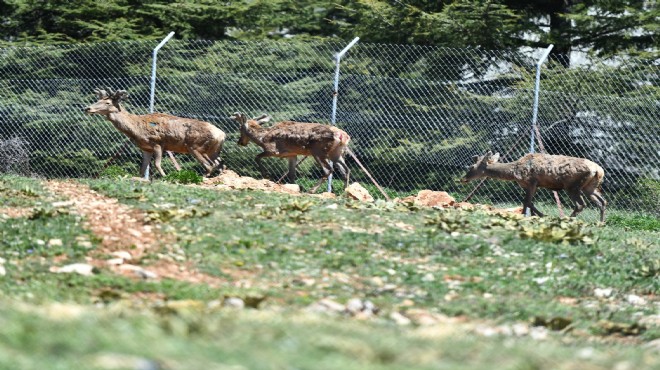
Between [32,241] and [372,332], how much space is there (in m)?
3.88

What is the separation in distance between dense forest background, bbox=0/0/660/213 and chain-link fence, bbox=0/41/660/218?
0.9 inches

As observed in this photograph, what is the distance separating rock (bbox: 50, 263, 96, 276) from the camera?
7.06m

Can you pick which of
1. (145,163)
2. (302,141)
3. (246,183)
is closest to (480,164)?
(302,141)

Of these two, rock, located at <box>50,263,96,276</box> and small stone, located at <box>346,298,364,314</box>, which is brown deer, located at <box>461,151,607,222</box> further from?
rock, located at <box>50,263,96,276</box>

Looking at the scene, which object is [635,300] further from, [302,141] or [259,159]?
[259,159]

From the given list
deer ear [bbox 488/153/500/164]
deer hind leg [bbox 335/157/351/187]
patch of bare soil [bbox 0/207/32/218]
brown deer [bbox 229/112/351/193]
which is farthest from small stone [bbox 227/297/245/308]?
deer hind leg [bbox 335/157/351/187]

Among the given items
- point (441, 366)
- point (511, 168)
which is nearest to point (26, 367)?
point (441, 366)

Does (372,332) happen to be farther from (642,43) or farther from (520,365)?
(642,43)

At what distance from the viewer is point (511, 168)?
1404 cm

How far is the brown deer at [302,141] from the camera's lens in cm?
1498

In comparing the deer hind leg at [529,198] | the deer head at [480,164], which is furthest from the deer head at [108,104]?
the deer hind leg at [529,198]

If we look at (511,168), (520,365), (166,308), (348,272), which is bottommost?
(511,168)

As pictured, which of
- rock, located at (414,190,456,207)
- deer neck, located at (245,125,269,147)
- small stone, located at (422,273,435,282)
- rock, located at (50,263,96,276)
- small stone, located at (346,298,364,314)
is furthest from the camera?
deer neck, located at (245,125,269,147)

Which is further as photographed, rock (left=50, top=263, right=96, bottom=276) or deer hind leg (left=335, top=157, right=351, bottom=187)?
deer hind leg (left=335, top=157, right=351, bottom=187)
